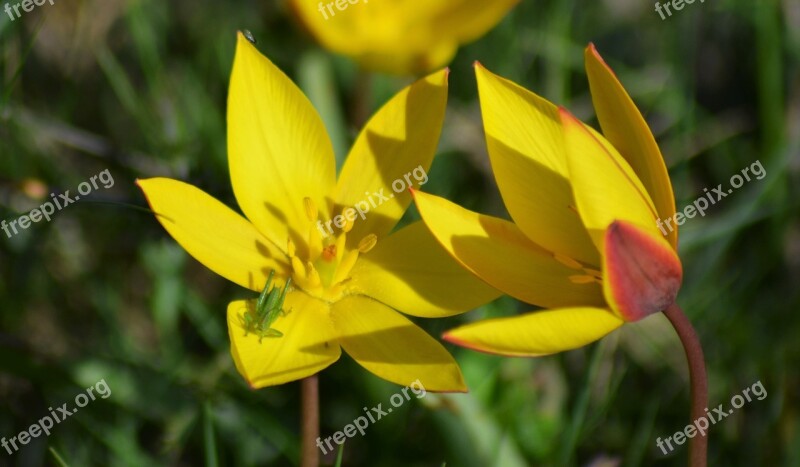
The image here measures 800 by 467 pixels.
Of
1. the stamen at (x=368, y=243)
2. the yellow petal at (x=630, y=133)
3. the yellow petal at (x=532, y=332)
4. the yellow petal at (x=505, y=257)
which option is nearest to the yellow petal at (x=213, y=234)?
the stamen at (x=368, y=243)

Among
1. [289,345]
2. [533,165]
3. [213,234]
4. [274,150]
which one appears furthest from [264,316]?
[533,165]

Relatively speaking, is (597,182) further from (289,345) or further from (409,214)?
(409,214)

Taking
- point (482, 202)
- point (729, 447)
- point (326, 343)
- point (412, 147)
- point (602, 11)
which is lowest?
point (729, 447)

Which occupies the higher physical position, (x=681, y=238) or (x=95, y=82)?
(x=95, y=82)

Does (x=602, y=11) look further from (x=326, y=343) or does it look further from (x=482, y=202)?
(x=326, y=343)

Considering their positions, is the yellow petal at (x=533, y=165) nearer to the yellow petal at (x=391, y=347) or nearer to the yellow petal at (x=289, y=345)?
the yellow petal at (x=391, y=347)

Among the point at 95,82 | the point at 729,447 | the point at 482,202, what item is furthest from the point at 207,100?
the point at 729,447
